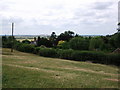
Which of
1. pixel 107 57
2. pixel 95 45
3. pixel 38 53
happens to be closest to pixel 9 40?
pixel 38 53

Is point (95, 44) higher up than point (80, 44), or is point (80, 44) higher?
point (95, 44)

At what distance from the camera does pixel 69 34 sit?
3543 inches

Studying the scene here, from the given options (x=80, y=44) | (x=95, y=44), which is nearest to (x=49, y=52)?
(x=80, y=44)

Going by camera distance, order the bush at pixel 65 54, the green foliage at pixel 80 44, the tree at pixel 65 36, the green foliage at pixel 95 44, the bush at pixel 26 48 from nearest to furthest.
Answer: the bush at pixel 65 54, the bush at pixel 26 48, the green foliage at pixel 95 44, the green foliage at pixel 80 44, the tree at pixel 65 36

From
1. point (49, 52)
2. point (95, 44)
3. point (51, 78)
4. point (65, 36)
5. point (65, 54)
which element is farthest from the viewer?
point (65, 36)

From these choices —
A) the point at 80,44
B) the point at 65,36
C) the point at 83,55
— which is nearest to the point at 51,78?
the point at 83,55

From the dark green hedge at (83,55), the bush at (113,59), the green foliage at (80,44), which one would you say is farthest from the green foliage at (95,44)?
the bush at (113,59)

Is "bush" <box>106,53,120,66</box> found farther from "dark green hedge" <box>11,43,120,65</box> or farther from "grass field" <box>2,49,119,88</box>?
"grass field" <box>2,49,119,88</box>

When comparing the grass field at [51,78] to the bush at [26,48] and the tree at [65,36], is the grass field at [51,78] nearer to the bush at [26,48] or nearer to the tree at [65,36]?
the bush at [26,48]

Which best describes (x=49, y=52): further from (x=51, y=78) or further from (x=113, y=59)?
(x=51, y=78)

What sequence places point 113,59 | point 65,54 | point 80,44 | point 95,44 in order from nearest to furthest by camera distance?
point 113,59 → point 65,54 → point 95,44 → point 80,44

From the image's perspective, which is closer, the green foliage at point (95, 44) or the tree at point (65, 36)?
the green foliage at point (95, 44)

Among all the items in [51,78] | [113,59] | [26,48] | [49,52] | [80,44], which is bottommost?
[113,59]

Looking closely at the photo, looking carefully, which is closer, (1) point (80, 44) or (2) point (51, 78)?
(2) point (51, 78)
